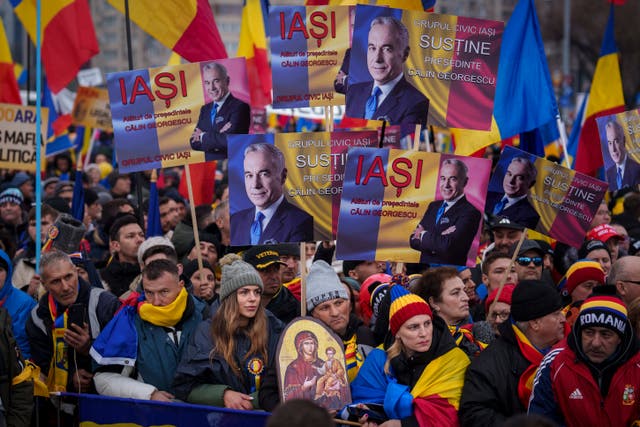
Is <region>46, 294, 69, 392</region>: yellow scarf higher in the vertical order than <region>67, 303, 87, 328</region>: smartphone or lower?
lower

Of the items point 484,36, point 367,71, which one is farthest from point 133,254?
point 484,36

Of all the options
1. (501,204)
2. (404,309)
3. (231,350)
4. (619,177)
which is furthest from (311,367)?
(619,177)

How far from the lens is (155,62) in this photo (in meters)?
122

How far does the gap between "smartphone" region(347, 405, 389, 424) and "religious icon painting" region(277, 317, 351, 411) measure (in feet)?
0.29

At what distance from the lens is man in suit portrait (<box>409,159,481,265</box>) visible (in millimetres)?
6875

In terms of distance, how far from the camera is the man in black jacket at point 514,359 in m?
5.73

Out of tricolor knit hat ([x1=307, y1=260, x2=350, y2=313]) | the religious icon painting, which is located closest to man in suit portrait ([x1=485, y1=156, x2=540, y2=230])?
tricolor knit hat ([x1=307, y1=260, x2=350, y2=313])

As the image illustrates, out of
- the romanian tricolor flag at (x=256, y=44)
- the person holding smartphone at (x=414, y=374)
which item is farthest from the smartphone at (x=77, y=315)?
the romanian tricolor flag at (x=256, y=44)

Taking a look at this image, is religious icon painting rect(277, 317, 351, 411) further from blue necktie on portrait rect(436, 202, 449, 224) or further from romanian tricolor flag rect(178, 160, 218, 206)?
romanian tricolor flag rect(178, 160, 218, 206)

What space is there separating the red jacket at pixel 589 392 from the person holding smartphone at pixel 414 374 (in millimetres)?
550

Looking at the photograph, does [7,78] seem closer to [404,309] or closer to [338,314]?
[338,314]

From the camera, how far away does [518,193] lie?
7781 millimetres

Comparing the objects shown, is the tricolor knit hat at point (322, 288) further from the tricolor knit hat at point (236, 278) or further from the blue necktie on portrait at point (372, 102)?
the blue necktie on portrait at point (372, 102)

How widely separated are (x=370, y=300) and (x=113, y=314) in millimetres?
1647
